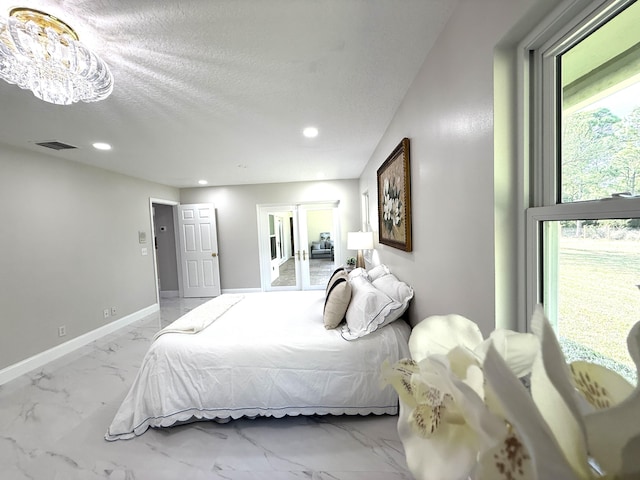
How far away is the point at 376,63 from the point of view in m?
1.69

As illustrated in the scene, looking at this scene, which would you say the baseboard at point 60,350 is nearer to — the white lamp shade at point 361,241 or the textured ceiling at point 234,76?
the textured ceiling at point 234,76

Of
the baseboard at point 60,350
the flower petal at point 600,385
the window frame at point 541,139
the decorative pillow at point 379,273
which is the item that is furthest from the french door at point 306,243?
the flower petal at point 600,385

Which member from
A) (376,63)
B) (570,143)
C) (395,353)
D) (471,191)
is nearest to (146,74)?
(376,63)

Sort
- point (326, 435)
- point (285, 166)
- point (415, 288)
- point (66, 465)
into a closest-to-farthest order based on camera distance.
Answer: point (66, 465)
point (326, 435)
point (415, 288)
point (285, 166)

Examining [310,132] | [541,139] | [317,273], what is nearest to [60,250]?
[310,132]

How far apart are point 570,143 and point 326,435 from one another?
204 centimetres

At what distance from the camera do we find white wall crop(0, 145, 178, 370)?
2770mm

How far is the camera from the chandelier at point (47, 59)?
48.2 inches

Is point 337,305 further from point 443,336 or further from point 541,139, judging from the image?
point 443,336

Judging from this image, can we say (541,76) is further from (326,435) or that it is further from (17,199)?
(17,199)

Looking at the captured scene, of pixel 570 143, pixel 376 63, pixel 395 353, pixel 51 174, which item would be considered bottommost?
pixel 395 353

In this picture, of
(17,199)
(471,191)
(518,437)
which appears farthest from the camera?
(17,199)

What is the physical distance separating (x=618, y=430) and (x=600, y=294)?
0.77 meters

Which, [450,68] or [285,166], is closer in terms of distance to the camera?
[450,68]
